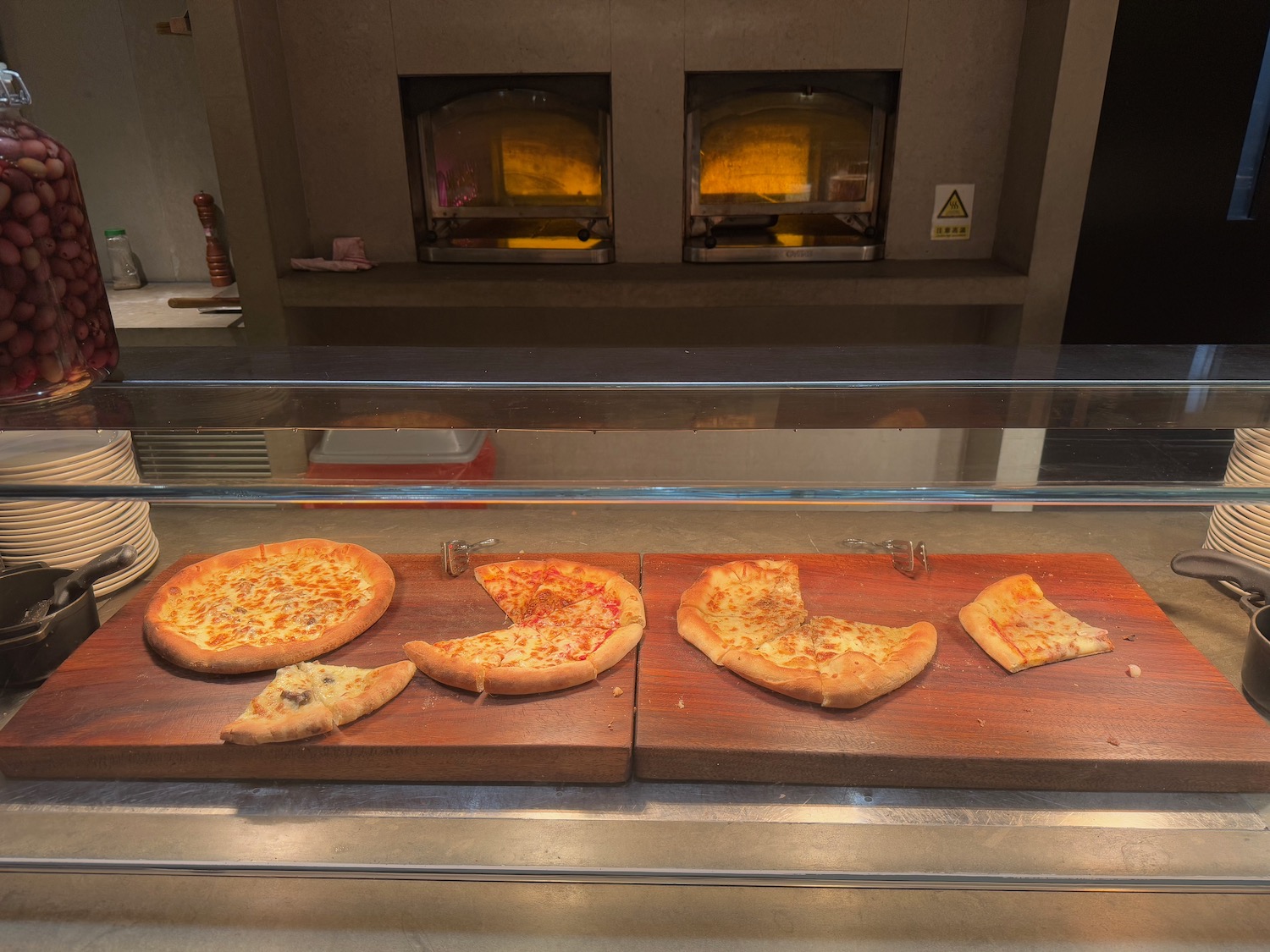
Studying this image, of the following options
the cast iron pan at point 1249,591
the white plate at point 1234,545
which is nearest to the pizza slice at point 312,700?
the cast iron pan at point 1249,591

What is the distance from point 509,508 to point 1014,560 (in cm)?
93

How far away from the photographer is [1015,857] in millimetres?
1125

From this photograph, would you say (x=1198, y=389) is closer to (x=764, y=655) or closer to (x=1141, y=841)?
(x=1141, y=841)

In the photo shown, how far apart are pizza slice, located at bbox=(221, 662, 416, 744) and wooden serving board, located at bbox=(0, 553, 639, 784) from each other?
2 centimetres

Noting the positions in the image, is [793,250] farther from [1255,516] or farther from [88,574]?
[88,574]

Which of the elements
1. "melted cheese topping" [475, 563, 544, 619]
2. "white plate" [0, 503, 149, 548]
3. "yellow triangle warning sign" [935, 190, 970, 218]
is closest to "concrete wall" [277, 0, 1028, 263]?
"yellow triangle warning sign" [935, 190, 970, 218]

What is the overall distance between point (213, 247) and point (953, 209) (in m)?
3.81

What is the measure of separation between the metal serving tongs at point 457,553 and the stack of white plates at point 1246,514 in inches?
45.4

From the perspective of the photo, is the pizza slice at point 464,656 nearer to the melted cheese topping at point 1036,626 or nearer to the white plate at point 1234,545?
the melted cheese topping at point 1036,626

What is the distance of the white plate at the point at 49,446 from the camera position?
1165 millimetres

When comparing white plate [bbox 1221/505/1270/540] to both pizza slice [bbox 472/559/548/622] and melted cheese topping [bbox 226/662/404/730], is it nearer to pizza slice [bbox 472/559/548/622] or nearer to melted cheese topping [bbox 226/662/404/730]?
pizza slice [bbox 472/559/548/622]

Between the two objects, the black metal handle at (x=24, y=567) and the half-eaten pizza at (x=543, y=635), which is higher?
the black metal handle at (x=24, y=567)

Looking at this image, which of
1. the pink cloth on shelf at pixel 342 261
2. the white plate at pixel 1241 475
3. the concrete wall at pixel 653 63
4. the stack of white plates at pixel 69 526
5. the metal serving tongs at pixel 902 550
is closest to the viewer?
the white plate at pixel 1241 475

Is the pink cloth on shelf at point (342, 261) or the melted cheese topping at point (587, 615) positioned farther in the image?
the pink cloth on shelf at point (342, 261)
